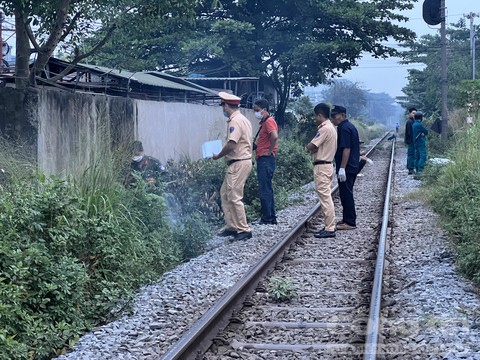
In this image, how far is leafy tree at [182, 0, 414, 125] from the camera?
94.8ft

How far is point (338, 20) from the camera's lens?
31031mm

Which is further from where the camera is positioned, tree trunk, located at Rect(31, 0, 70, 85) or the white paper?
the white paper

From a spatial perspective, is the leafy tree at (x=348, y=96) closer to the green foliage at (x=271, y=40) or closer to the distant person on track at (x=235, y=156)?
the green foliage at (x=271, y=40)

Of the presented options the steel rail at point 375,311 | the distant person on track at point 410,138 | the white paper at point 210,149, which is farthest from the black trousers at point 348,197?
the distant person on track at point 410,138

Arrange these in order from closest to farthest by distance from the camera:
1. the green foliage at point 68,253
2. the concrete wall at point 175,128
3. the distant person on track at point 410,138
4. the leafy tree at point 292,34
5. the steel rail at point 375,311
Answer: the steel rail at point 375,311
the green foliage at point 68,253
the concrete wall at point 175,128
the distant person on track at point 410,138
the leafy tree at point 292,34

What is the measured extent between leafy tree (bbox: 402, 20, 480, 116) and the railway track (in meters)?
30.9

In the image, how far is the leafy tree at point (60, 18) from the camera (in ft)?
34.2

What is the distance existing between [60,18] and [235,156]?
3281 millimetres

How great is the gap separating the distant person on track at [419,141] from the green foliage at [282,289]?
12.8m

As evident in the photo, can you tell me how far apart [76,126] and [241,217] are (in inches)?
120

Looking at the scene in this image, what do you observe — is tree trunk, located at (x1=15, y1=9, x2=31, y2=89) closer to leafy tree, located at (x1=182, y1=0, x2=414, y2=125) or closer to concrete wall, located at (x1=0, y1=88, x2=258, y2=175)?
concrete wall, located at (x1=0, y1=88, x2=258, y2=175)

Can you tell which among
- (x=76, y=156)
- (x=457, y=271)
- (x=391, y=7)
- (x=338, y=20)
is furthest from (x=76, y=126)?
(x=391, y=7)

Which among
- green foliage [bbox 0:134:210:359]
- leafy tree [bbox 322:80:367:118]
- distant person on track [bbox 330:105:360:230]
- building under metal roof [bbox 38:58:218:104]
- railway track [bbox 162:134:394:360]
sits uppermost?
leafy tree [bbox 322:80:367:118]

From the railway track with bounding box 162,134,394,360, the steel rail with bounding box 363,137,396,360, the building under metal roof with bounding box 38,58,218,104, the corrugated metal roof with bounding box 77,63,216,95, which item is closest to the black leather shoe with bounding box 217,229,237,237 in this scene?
the railway track with bounding box 162,134,394,360
